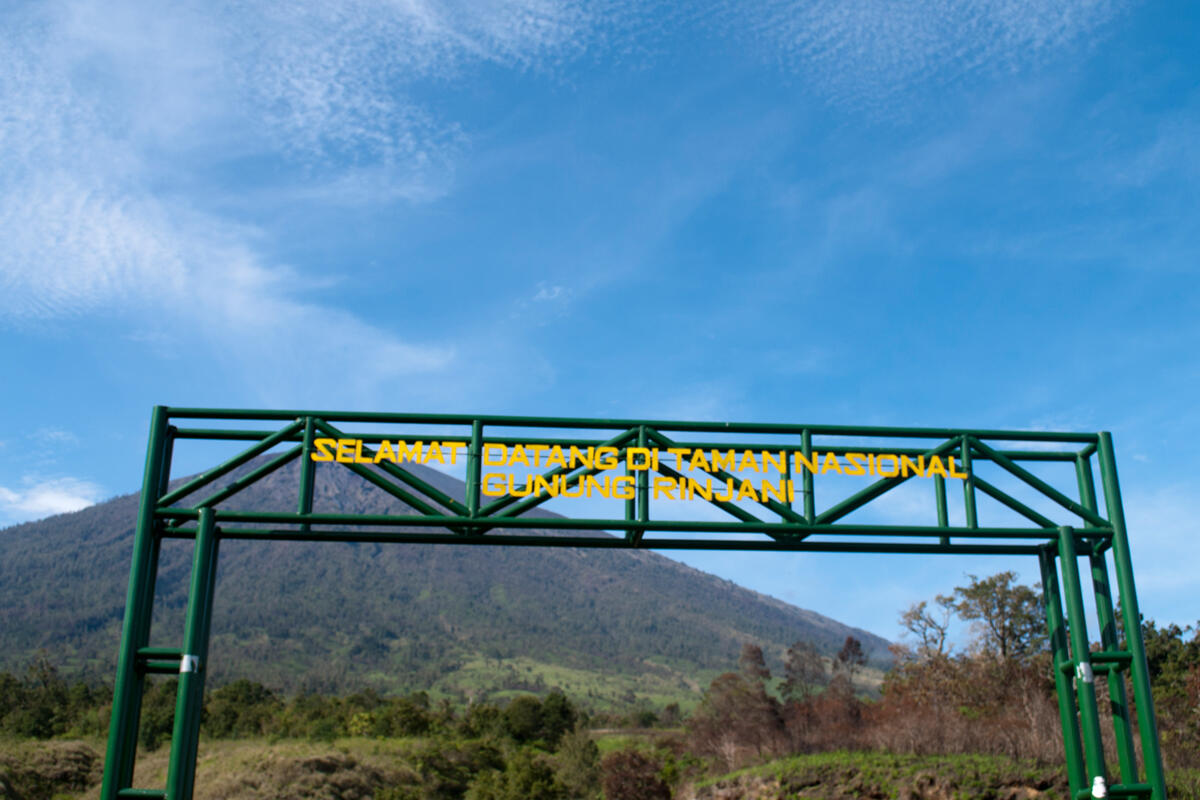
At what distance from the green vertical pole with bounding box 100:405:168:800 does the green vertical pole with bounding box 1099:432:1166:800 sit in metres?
9.50

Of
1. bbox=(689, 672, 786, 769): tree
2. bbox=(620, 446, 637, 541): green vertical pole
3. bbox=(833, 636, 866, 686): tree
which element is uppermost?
bbox=(833, 636, 866, 686): tree

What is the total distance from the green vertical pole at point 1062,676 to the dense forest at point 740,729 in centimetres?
1667

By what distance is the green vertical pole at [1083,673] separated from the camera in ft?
31.8

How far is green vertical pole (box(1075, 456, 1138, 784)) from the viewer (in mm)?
9914

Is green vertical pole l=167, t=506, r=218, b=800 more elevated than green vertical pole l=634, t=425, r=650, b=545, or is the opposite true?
green vertical pole l=634, t=425, r=650, b=545

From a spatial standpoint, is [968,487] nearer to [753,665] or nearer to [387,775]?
[387,775]

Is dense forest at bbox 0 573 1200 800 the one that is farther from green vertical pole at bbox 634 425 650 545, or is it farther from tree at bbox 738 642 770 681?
green vertical pole at bbox 634 425 650 545

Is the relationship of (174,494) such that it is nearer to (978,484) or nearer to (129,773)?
(129,773)

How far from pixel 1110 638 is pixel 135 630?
9.73m

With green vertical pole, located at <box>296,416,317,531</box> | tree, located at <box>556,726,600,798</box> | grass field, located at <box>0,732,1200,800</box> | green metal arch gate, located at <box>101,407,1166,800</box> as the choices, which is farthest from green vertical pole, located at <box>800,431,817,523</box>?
tree, located at <box>556,726,600,798</box>

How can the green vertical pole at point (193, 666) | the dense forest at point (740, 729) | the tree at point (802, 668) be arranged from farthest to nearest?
the tree at point (802, 668), the dense forest at point (740, 729), the green vertical pole at point (193, 666)

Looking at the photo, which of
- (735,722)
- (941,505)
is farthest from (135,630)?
(735,722)

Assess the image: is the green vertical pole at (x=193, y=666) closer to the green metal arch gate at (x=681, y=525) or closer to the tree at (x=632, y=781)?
the green metal arch gate at (x=681, y=525)

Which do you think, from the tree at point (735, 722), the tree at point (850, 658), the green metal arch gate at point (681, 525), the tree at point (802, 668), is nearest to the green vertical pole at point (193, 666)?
the green metal arch gate at point (681, 525)
